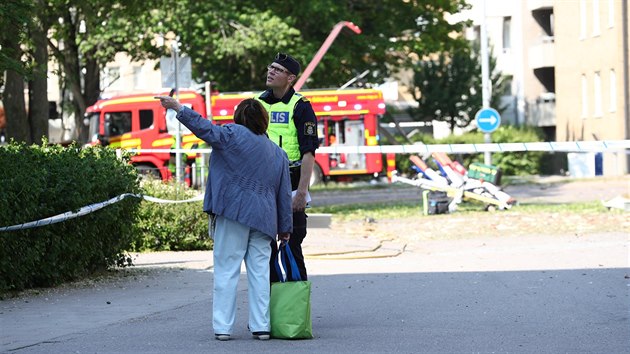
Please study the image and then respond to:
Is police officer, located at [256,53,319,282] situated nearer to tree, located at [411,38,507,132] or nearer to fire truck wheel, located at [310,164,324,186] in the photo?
fire truck wheel, located at [310,164,324,186]

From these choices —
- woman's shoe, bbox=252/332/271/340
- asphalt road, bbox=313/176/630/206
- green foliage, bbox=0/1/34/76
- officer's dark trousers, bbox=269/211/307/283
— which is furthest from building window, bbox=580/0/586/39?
woman's shoe, bbox=252/332/271/340

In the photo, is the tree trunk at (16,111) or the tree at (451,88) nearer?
the tree trunk at (16,111)

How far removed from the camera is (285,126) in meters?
9.68

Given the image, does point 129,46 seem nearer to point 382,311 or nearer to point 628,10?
point 628,10

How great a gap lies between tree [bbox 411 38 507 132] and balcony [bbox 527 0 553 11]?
3006mm

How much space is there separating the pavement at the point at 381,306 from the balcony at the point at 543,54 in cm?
4125

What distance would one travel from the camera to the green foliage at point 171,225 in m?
17.3

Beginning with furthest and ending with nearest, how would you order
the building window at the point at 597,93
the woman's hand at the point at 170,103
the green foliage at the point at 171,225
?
the building window at the point at 597,93 → the green foliage at the point at 171,225 → the woman's hand at the point at 170,103

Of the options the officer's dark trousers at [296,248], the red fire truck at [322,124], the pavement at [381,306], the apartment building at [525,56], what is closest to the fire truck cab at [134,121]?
the red fire truck at [322,124]

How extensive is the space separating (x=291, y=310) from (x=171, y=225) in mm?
8491

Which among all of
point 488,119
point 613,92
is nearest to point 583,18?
point 613,92

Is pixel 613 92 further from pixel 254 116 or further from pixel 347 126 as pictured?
pixel 254 116

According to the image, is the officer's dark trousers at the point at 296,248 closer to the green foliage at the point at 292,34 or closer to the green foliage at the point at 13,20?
the green foliage at the point at 13,20

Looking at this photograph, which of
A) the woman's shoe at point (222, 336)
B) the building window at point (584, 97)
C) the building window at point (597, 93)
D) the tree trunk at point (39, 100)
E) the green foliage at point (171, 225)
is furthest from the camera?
the building window at point (584, 97)
